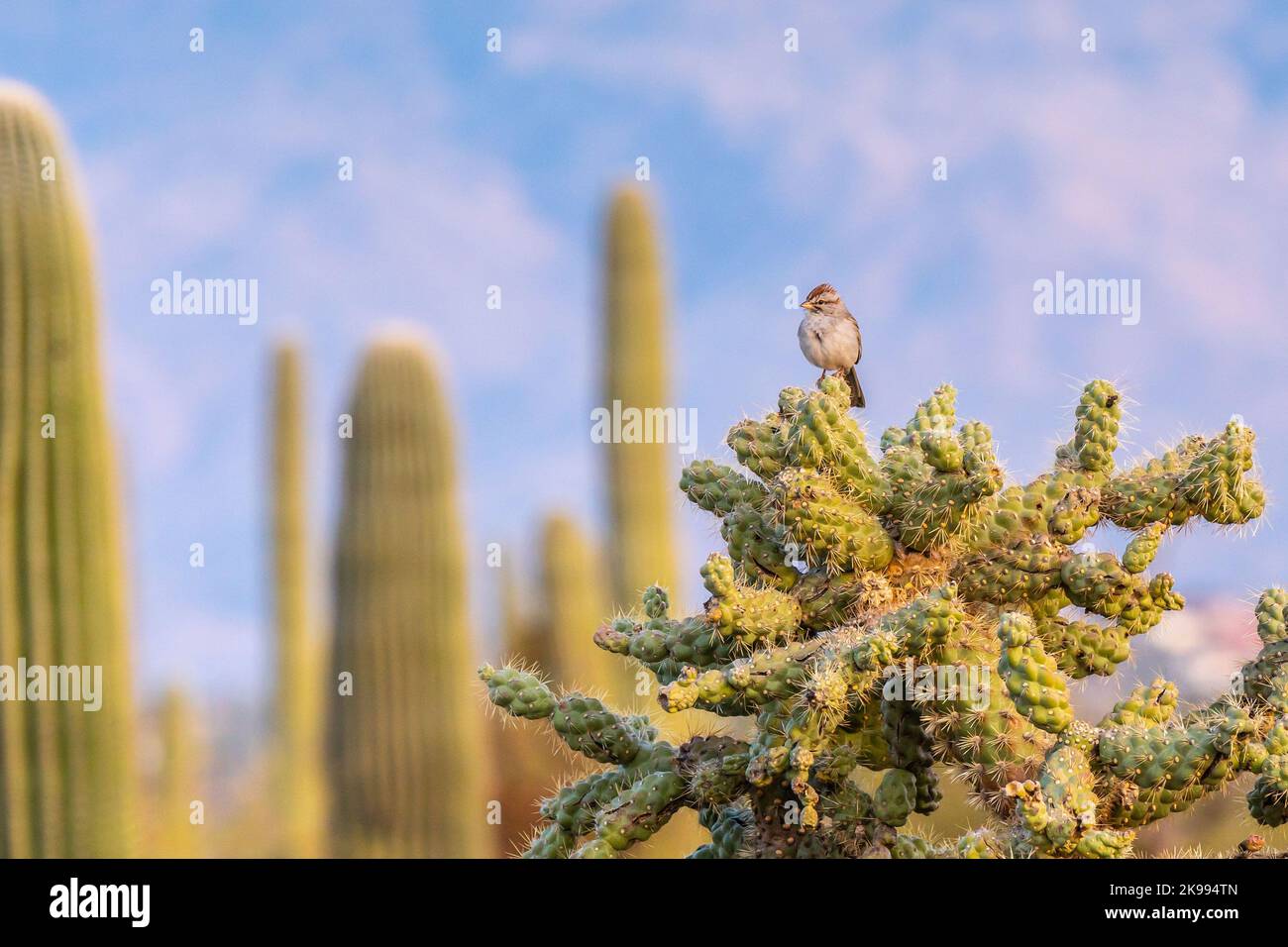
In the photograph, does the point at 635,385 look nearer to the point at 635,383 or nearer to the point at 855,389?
the point at 635,383

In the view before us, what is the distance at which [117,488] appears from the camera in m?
8.76

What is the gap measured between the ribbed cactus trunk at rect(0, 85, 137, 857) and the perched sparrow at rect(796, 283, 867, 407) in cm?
539

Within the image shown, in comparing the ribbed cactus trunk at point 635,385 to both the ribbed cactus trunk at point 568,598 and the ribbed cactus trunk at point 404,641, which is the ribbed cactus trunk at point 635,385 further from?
the ribbed cactus trunk at point 404,641

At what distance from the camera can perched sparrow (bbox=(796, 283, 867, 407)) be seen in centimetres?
482

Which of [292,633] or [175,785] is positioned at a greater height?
[292,633]

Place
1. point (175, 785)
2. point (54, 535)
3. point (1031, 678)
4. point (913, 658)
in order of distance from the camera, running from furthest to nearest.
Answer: point (175, 785) → point (54, 535) → point (913, 658) → point (1031, 678)

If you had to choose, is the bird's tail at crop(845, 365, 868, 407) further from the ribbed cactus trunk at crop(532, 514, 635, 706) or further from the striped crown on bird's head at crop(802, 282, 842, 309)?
the ribbed cactus trunk at crop(532, 514, 635, 706)

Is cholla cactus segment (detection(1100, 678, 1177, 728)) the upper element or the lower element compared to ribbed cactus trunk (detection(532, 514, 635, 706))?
lower

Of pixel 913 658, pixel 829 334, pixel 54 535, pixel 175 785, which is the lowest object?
pixel 175 785

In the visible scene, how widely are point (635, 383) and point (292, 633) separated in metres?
6.40

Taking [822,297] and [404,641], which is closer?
[822,297]

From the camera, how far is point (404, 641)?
1273 centimetres

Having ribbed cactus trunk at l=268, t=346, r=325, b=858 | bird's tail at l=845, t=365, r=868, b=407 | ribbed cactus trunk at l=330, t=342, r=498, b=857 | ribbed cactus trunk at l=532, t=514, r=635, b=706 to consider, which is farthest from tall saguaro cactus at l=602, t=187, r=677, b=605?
bird's tail at l=845, t=365, r=868, b=407

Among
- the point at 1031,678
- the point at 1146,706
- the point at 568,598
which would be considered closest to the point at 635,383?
the point at 568,598
